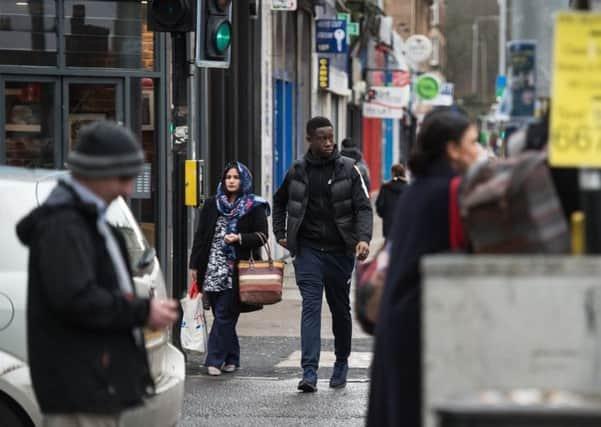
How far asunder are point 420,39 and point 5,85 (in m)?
35.9

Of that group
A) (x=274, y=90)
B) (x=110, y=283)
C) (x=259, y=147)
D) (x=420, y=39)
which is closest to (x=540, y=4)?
(x=110, y=283)

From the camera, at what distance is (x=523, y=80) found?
5.25m

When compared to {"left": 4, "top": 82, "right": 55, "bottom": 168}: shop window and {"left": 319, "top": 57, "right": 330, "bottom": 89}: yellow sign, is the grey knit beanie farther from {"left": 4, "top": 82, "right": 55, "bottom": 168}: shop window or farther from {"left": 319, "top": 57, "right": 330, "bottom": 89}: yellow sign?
{"left": 319, "top": 57, "right": 330, "bottom": 89}: yellow sign

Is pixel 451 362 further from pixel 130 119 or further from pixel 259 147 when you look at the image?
pixel 259 147

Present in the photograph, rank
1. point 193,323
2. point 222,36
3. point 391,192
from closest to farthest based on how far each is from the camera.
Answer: point 193,323 < point 222,36 < point 391,192

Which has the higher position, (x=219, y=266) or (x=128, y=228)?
(x=128, y=228)

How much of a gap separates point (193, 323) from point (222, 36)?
2.31 meters

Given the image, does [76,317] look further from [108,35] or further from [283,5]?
[283,5]

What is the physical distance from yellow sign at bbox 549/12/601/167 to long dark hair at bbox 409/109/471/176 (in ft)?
3.53

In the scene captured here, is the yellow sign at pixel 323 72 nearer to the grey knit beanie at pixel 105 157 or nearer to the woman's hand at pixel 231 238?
the woman's hand at pixel 231 238

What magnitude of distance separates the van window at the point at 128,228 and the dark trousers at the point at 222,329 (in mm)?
3642

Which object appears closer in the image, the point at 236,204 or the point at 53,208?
the point at 53,208

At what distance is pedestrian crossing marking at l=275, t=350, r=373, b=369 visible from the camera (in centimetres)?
1197

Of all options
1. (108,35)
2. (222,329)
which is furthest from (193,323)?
(108,35)
